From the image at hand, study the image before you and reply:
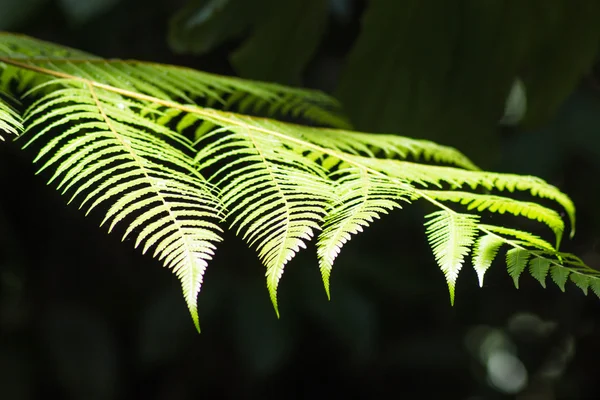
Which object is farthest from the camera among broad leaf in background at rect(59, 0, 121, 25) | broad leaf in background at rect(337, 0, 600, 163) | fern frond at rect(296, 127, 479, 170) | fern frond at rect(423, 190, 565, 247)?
broad leaf in background at rect(59, 0, 121, 25)

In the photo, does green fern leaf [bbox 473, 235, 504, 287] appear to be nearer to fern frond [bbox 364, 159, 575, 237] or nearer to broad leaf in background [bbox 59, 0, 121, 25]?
fern frond [bbox 364, 159, 575, 237]

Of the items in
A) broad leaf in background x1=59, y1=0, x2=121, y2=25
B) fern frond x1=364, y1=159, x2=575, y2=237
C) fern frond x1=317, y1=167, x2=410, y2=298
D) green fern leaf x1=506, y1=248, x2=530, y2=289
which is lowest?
fern frond x1=364, y1=159, x2=575, y2=237

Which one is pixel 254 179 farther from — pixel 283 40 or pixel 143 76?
pixel 283 40

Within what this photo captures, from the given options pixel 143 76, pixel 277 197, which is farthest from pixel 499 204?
pixel 143 76

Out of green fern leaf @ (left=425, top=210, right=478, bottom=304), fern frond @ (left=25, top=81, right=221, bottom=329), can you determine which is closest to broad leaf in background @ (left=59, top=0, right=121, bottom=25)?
fern frond @ (left=25, top=81, right=221, bottom=329)

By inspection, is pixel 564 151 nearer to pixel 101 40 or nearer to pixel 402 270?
pixel 402 270

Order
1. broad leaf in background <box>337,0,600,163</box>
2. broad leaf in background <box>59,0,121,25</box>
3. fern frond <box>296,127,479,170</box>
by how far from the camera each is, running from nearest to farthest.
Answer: fern frond <box>296,127,479,170</box>, broad leaf in background <box>337,0,600,163</box>, broad leaf in background <box>59,0,121,25</box>
